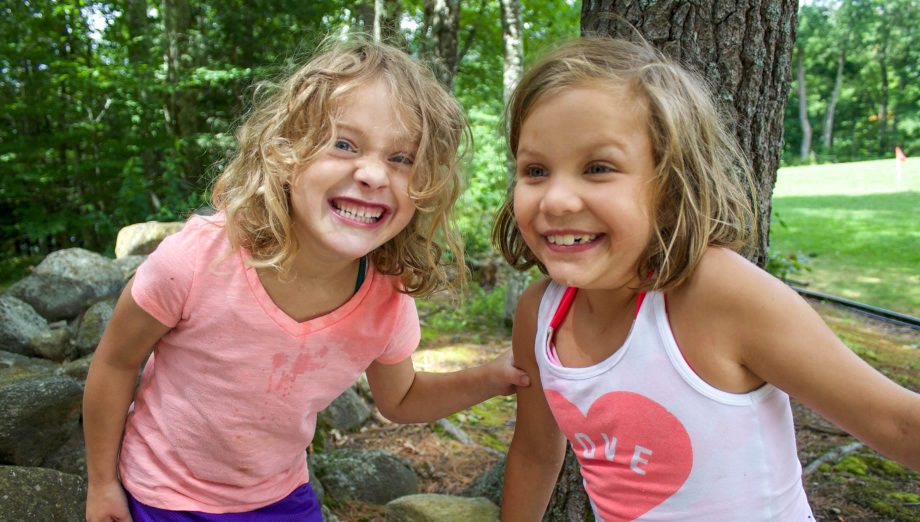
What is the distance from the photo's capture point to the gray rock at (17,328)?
4008 mm

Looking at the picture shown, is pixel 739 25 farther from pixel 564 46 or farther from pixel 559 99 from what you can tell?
pixel 559 99

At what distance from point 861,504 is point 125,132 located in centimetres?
959

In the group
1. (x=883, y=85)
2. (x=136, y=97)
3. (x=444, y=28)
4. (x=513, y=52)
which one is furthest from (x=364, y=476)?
(x=883, y=85)

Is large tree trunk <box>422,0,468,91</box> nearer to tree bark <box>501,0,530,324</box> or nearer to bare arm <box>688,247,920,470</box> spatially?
tree bark <box>501,0,530,324</box>

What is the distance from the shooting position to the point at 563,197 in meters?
1.18

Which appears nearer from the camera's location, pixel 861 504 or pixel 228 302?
pixel 228 302

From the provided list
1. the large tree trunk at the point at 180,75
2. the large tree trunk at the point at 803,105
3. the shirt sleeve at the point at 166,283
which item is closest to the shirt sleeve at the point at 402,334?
the shirt sleeve at the point at 166,283

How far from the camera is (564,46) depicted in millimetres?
1343

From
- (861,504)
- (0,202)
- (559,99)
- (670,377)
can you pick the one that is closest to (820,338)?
(670,377)

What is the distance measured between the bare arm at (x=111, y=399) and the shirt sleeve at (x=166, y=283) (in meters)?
0.05

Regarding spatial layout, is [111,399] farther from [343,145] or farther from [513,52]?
[513,52]

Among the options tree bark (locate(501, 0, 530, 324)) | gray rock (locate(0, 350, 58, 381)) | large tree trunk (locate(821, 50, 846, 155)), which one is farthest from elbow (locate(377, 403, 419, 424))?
large tree trunk (locate(821, 50, 846, 155))

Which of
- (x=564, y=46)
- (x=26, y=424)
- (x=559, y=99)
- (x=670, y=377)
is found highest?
→ (x=564, y=46)

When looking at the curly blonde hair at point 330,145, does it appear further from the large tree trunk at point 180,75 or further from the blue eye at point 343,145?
the large tree trunk at point 180,75
